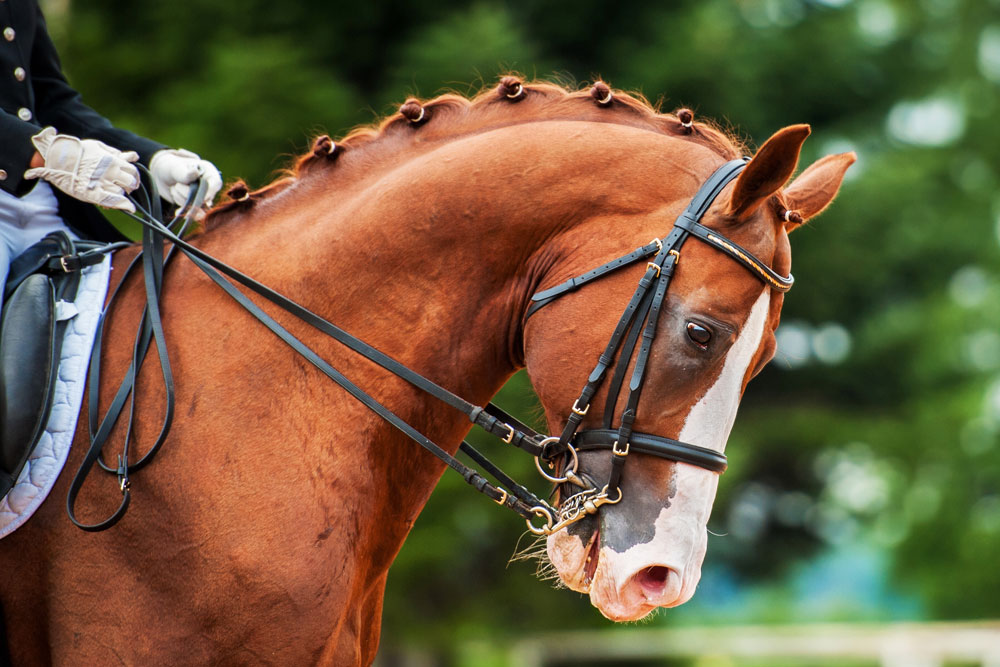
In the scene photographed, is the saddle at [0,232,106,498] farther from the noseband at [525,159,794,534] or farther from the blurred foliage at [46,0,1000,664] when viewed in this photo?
the blurred foliage at [46,0,1000,664]

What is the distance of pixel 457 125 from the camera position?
11.5 feet

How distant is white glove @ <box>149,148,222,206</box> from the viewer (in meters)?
3.61

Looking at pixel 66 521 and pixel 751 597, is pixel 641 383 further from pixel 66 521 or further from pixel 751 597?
pixel 751 597

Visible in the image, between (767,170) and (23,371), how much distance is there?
220 centimetres

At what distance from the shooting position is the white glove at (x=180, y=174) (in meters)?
3.61

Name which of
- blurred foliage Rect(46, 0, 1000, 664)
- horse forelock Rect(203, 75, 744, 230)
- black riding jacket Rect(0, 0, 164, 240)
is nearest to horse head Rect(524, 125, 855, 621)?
horse forelock Rect(203, 75, 744, 230)

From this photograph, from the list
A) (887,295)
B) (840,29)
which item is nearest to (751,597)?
(887,295)

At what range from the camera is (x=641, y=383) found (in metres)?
3.04

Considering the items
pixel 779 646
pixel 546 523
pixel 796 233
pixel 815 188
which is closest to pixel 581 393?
pixel 546 523

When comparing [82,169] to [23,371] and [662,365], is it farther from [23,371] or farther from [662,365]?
[662,365]

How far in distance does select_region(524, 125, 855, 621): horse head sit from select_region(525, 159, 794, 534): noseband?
0.01 m

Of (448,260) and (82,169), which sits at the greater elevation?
(448,260)

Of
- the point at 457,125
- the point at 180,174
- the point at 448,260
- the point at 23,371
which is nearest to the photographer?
the point at 23,371

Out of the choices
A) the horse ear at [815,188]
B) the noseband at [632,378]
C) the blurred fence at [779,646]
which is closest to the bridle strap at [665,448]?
the noseband at [632,378]
